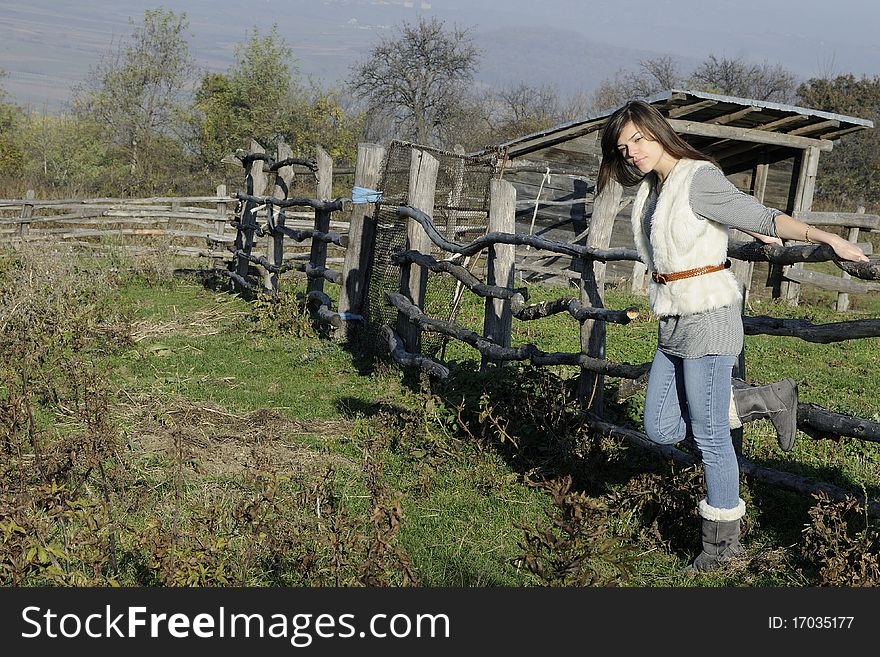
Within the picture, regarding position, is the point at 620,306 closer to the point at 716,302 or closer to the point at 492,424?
the point at 492,424

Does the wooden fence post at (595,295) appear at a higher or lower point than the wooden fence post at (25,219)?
higher

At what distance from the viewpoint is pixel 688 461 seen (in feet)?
15.2

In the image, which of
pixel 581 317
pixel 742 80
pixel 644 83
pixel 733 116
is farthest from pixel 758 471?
pixel 742 80

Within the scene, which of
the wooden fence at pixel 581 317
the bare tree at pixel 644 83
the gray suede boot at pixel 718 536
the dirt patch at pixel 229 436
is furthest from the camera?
the bare tree at pixel 644 83

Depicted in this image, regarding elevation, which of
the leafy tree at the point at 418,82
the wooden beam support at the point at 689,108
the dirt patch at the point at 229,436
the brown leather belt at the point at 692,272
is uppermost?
the leafy tree at the point at 418,82

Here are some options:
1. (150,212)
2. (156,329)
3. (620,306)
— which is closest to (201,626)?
(156,329)

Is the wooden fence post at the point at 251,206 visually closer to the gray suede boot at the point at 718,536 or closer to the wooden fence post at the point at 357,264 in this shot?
the wooden fence post at the point at 357,264

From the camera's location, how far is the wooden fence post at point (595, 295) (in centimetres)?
512

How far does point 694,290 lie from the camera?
3715 mm

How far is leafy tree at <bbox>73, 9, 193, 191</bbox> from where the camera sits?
4022 centimetres

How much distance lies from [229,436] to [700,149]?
11592mm

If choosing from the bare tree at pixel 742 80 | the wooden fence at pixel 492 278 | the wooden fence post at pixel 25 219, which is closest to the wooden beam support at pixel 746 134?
the wooden fence at pixel 492 278

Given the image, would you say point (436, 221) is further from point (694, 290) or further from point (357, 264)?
point (694, 290)

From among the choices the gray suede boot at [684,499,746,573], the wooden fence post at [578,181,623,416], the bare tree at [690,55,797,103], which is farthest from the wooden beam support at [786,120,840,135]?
the bare tree at [690,55,797,103]
